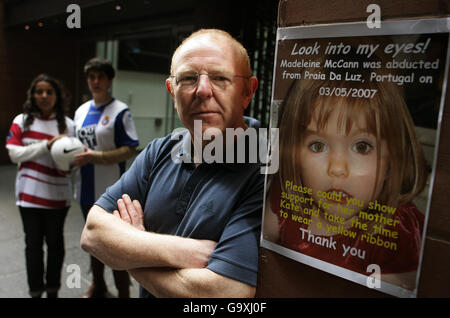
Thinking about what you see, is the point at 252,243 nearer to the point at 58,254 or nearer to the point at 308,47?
the point at 308,47

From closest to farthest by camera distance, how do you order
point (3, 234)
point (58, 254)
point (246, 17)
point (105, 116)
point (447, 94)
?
point (447, 94)
point (246, 17)
point (105, 116)
point (58, 254)
point (3, 234)

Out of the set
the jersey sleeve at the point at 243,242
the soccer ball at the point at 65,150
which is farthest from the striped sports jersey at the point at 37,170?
the jersey sleeve at the point at 243,242

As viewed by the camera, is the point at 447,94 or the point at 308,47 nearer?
the point at 447,94

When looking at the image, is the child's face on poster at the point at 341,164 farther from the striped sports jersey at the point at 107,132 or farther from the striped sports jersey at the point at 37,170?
the striped sports jersey at the point at 37,170

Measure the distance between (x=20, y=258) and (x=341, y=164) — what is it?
3.43 m

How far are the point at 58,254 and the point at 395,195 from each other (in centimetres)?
252

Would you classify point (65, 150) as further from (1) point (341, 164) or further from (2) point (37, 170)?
(1) point (341, 164)

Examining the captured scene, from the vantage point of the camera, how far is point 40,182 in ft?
8.31

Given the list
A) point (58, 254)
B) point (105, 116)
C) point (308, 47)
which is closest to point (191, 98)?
point (308, 47)

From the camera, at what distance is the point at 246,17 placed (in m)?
2.00

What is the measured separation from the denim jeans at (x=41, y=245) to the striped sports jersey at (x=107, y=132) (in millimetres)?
417

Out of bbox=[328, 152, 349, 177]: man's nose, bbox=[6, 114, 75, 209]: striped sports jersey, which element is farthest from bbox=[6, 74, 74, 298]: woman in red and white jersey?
bbox=[328, 152, 349, 177]: man's nose

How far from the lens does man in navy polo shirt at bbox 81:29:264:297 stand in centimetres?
97

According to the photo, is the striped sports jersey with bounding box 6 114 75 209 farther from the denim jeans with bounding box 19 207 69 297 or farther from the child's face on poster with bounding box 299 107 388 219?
the child's face on poster with bounding box 299 107 388 219
